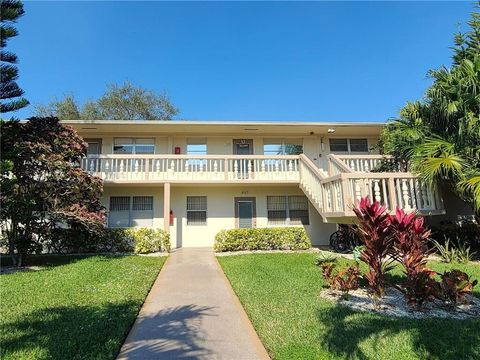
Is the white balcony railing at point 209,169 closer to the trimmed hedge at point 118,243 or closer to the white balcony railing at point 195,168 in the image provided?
the white balcony railing at point 195,168

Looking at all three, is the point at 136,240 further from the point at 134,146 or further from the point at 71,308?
the point at 71,308

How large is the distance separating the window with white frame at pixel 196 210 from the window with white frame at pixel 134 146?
125 inches

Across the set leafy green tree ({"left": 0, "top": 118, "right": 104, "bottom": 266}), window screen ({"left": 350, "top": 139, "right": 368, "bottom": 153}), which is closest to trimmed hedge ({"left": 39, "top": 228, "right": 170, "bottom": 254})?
leafy green tree ({"left": 0, "top": 118, "right": 104, "bottom": 266})

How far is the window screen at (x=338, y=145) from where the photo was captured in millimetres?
A: 17500

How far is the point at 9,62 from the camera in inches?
391

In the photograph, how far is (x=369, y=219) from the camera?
18.0 feet

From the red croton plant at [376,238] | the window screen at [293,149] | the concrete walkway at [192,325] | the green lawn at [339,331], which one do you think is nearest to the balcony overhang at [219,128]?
the window screen at [293,149]

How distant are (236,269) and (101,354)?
556cm

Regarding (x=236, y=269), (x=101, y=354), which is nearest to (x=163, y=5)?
(x=236, y=269)

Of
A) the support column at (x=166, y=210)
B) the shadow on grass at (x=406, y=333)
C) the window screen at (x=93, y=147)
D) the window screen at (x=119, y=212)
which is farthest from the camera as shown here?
the window screen at (x=93, y=147)

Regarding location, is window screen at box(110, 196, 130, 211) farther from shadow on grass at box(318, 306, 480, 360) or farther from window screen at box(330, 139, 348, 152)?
shadow on grass at box(318, 306, 480, 360)

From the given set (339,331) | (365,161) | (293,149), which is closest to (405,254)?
(339,331)

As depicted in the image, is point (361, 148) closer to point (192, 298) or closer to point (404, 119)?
point (404, 119)

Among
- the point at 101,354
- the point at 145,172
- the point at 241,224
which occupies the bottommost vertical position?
the point at 101,354
